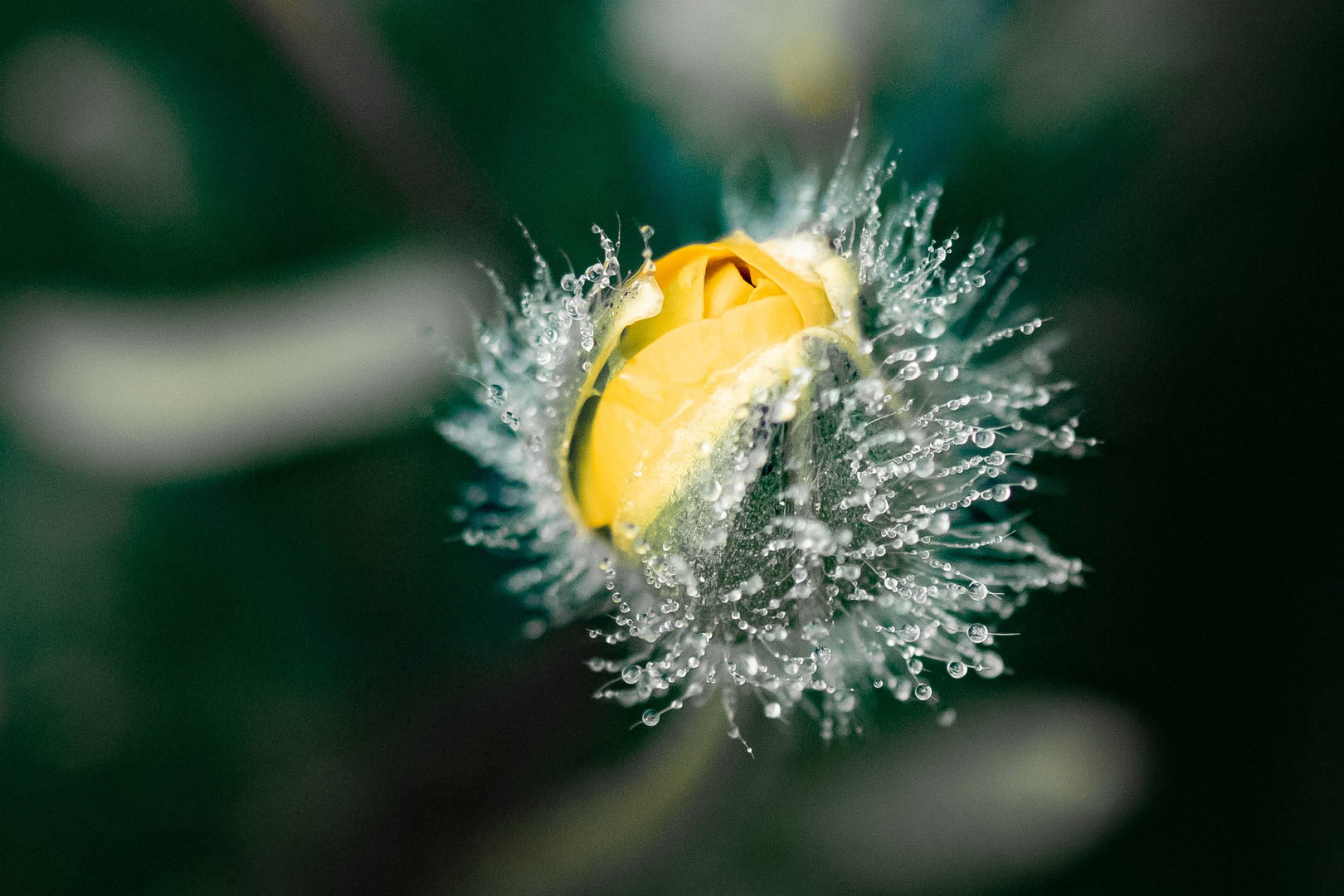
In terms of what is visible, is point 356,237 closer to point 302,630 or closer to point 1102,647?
point 302,630

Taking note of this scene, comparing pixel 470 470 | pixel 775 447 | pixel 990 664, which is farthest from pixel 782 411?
pixel 470 470

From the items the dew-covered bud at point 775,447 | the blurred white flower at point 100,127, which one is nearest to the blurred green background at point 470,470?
the blurred white flower at point 100,127

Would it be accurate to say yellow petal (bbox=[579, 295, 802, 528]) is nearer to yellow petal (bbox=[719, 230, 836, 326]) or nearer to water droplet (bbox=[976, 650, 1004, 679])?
yellow petal (bbox=[719, 230, 836, 326])

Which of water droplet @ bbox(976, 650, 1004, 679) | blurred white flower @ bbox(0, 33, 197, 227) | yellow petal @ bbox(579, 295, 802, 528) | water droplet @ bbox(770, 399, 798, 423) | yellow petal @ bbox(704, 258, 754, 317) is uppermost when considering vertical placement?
blurred white flower @ bbox(0, 33, 197, 227)

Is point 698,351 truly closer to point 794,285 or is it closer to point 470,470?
point 794,285

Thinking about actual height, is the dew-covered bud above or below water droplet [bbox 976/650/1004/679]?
above

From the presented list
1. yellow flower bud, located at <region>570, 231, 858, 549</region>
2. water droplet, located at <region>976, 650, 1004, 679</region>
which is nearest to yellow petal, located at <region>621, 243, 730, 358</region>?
yellow flower bud, located at <region>570, 231, 858, 549</region>

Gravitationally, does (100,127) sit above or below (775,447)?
above

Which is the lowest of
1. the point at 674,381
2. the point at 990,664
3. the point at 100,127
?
the point at 990,664
